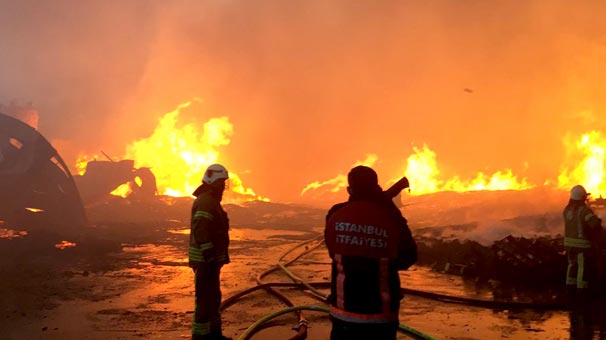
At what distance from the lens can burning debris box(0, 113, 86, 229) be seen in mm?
22750

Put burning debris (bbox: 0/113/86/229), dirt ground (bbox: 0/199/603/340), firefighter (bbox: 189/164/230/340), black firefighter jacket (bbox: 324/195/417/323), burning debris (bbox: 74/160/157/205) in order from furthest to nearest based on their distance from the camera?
1. burning debris (bbox: 74/160/157/205)
2. burning debris (bbox: 0/113/86/229)
3. dirt ground (bbox: 0/199/603/340)
4. firefighter (bbox: 189/164/230/340)
5. black firefighter jacket (bbox: 324/195/417/323)

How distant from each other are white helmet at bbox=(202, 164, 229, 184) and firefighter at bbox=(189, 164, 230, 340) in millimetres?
211

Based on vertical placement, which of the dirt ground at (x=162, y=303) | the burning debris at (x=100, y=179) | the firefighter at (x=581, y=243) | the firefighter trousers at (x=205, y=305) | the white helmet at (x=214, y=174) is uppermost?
the burning debris at (x=100, y=179)

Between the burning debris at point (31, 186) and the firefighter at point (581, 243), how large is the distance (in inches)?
905

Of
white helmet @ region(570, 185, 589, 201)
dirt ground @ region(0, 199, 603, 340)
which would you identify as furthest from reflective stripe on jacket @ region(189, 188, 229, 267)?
white helmet @ region(570, 185, 589, 201)

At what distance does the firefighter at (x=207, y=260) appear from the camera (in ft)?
18.3

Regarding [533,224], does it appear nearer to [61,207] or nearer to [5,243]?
[5,243]

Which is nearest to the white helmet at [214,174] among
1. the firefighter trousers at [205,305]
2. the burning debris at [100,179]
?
the firefighter trousers at [205,305]

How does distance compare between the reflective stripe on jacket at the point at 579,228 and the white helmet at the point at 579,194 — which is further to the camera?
the white helmet at the point at 579,194

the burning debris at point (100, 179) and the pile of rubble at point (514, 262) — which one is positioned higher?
the burning debris at point (100, 179)

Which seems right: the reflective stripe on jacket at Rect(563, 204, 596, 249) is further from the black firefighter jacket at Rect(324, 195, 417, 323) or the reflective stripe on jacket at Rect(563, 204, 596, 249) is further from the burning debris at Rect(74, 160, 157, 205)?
the burning debris at Rect(74, 160, 157, 205)

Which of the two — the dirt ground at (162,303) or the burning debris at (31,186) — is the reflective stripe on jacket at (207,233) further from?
the burning debris at (31,186)

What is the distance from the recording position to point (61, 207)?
24.6 meters

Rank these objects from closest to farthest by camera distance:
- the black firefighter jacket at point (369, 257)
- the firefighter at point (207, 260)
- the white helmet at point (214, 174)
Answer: the black firefighter jacket at point (369, 257)
the firefighter at point (207, 260)
the white helmet at point (214, 174)
